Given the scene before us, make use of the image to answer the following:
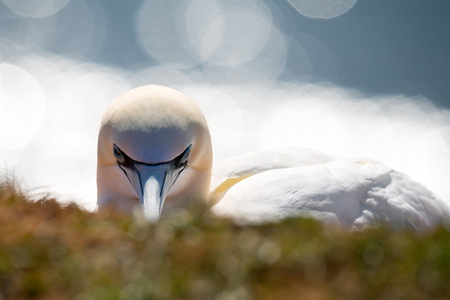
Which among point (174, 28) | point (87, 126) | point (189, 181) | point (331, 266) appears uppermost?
point (174, 28)

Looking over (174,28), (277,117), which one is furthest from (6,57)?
(277,117)

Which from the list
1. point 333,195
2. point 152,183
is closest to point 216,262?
point 152,183

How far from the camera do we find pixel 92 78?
21484 millimetres

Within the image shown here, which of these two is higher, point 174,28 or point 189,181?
point 174,28

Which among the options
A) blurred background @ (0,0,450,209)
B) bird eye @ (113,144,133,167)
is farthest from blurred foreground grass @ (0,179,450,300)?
blurred background @ (0,0,450,209)

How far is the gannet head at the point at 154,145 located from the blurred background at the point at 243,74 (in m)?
11.8

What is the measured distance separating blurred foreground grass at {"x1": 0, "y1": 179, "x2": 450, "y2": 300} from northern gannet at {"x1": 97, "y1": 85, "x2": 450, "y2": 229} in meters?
1.43

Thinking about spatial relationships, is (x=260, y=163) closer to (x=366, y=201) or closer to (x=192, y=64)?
(x=366, y=201)

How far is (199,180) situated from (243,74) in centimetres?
1775

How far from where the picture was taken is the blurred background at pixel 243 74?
59.3 feet

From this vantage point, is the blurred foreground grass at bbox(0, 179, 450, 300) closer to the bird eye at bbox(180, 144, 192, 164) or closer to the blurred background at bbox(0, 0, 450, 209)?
the bird eye at bbox(180, 144, 192, 164)

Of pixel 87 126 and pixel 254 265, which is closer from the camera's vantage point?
pixel 254 265

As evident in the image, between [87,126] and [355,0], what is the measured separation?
1145 cm

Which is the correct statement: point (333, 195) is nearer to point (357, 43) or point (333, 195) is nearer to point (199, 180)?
point (199, 180)
